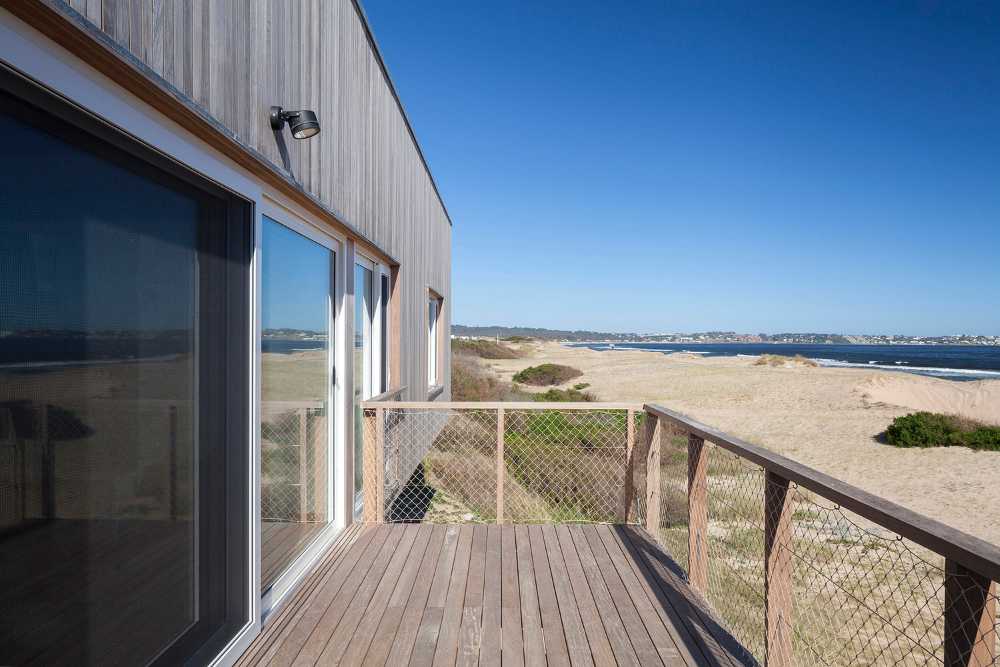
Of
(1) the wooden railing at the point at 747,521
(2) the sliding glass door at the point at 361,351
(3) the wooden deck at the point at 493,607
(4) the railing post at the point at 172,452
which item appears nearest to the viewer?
(1) the wooden railing at the point at 747,521

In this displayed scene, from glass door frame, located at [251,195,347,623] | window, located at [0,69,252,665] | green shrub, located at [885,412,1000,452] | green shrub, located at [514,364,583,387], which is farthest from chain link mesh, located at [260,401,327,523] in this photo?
green shrub, located at [514,364,583,387]

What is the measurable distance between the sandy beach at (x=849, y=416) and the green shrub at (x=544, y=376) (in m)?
0.87

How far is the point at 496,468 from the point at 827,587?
286cm

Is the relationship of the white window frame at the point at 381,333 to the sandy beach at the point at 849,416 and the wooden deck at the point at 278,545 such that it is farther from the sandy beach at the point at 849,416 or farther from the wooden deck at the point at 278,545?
the sandy beach at the point at 849,416

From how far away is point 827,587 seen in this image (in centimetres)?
438

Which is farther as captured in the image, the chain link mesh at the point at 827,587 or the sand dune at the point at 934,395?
the sand dune at the point at 934,395

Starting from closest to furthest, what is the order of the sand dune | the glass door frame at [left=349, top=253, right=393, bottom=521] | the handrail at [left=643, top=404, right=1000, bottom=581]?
the handrail at [left=643, top=404, right=1000, bottom=581], the glass door frame at [left=349, top=253, right=393, bottom=521], the sand dune

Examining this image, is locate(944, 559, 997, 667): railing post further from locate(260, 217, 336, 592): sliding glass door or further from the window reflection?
locate(260, 217, 336, 592): sliding glass door

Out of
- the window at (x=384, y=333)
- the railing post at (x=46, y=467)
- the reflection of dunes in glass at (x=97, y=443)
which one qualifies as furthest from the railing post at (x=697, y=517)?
the window at (x=384, y=333)

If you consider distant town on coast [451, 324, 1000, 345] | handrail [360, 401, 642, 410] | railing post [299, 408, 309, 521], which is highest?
distant town on coast [451, 324, 1000, 345]

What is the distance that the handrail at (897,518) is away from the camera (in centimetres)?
111

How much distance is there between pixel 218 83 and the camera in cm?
177

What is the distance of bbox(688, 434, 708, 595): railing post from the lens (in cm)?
275

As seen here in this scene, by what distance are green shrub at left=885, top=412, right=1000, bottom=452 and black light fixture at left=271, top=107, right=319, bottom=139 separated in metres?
12.2
